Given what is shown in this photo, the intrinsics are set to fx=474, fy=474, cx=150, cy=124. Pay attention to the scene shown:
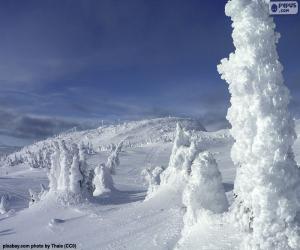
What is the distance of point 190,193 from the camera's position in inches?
2036

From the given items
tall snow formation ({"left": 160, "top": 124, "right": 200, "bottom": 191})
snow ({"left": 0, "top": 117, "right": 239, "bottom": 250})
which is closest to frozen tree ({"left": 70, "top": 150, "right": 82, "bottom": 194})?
snow ({"left": 0, "top": 117, "right": 239, "bottom": 250})

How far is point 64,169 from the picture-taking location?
88.6m

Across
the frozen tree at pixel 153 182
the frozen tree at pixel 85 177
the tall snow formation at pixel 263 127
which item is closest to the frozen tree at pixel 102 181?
the frozen tree at pixel 153 182

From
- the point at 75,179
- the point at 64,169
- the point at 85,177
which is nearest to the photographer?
the point at 75,179

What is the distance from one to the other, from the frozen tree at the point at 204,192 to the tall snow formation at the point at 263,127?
18.2 meters

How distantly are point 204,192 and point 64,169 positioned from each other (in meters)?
42.9

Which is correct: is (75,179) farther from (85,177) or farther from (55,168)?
(55,168)

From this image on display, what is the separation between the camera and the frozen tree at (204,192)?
50375mm

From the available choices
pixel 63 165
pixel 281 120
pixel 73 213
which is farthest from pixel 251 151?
pixel 63 165

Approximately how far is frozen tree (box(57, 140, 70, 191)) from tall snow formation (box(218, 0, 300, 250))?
5847 cm

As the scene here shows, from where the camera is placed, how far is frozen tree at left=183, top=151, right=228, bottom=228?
165 ft

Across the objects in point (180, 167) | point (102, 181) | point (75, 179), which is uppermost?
point (180, 167)

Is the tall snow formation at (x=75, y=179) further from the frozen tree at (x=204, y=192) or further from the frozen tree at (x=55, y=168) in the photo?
the frozen tree at (x=204, y=192)

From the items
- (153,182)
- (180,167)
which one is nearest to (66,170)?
(153,182)
